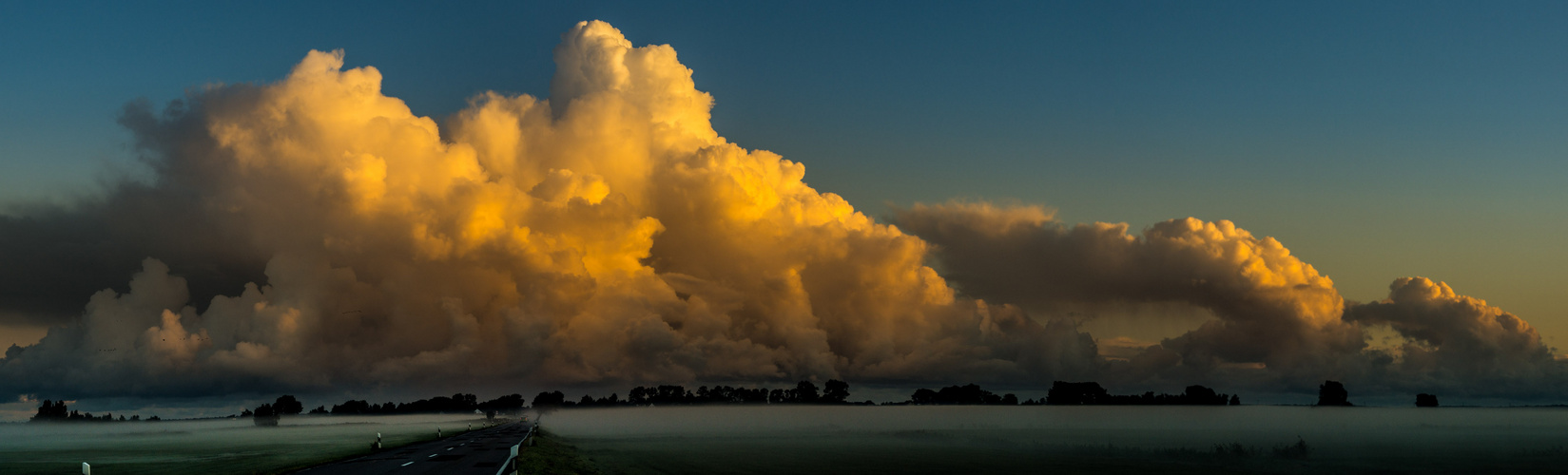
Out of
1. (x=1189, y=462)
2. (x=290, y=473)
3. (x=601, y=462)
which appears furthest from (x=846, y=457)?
(x=290, y=473)

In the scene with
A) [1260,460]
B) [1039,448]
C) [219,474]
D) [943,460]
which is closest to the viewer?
[219,474]

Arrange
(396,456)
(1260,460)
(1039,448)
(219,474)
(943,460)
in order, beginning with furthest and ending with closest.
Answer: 1. (1039,448)
2. (1260,460)
3. (943,460)
4. (396,456)
5. (219,474)

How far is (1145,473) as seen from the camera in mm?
82062

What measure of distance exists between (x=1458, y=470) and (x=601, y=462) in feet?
252

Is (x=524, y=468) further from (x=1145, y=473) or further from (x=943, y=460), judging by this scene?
(x=1145, y=473)

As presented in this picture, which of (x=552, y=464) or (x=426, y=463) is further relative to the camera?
(x=552, y=464)

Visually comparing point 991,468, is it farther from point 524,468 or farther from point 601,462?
point 524,468

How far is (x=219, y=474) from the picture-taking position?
227ft

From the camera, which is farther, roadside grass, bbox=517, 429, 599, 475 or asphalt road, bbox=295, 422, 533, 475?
roadside grass, bbox=517, 429, 599, 475

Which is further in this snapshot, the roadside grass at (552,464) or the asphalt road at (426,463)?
the roadside grass at (552,464)

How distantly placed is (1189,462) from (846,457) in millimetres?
35278

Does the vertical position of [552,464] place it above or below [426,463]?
below

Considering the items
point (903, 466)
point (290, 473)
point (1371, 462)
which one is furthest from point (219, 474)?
point (1371, 462)

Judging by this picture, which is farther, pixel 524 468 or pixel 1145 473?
pixel 1145 473
